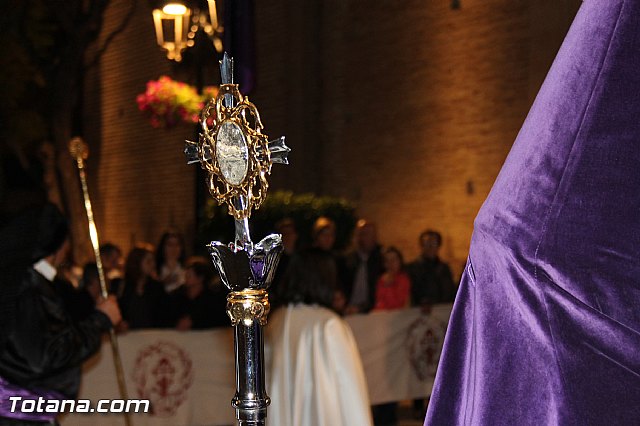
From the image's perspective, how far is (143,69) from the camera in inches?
752

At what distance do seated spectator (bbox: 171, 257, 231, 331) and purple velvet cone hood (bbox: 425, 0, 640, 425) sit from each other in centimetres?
620

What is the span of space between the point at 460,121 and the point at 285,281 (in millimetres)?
6135

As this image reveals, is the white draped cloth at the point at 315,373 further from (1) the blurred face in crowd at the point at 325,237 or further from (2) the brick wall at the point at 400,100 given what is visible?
(1) the blurred face in crowd at the point at 325,237

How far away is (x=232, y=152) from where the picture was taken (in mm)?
1943

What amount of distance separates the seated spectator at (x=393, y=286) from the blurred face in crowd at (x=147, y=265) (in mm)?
1986

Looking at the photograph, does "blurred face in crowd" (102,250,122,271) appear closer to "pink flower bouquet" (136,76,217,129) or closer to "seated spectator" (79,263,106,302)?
"seated spectator" (79,263,106,302)

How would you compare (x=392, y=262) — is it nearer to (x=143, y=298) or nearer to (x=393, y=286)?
(x=393, y=286)

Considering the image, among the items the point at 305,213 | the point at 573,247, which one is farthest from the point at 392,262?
the point at 573,247

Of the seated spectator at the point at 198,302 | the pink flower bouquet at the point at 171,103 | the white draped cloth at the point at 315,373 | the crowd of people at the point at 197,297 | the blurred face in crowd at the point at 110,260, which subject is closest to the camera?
the crowd of people at the point at 197,297

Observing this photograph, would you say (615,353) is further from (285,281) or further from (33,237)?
(285,281)

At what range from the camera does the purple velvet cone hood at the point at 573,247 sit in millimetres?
1218

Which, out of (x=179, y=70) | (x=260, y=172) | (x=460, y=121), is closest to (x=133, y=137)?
(x=179, y=70)

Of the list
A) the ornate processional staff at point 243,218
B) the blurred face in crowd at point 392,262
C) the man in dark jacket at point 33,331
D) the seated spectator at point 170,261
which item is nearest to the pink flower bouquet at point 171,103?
the seated spectator at point 170,261

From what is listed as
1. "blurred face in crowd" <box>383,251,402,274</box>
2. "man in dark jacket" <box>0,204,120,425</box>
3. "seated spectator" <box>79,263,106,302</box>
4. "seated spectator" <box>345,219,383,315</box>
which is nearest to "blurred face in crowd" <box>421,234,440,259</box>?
"seated spectator" <box>345,219,383,315</box>
